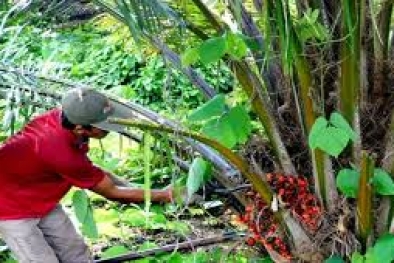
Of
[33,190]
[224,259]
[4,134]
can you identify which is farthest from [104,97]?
[4,134]

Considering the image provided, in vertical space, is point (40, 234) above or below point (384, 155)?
below

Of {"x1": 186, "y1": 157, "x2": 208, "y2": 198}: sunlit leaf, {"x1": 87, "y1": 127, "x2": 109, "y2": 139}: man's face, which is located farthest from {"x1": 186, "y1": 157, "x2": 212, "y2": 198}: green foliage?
{"x1": 87, "y1": 127, "x2": 109, "y2": 139}: man's face

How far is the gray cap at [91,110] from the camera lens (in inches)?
103

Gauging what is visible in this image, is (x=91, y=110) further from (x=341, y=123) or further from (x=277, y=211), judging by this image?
(x=341, y=123)

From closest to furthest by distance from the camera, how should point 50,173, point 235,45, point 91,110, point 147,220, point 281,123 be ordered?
point 235,45
point 281,123
point 91,110
point 50,173
point 147,220

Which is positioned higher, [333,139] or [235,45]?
[235,45]

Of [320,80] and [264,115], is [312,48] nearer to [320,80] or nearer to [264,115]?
[320,80]

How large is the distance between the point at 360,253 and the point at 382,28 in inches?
28.5

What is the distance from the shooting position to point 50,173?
287 cm

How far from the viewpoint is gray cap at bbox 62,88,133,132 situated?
2.62m

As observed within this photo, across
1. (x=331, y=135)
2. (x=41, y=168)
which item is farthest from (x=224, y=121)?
(x=41, y=168)

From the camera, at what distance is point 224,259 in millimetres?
2641

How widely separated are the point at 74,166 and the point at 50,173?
8.4 inches

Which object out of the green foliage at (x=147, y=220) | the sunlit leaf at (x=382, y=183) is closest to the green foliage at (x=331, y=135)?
the sunlit leaf at (x=382, y=183)
